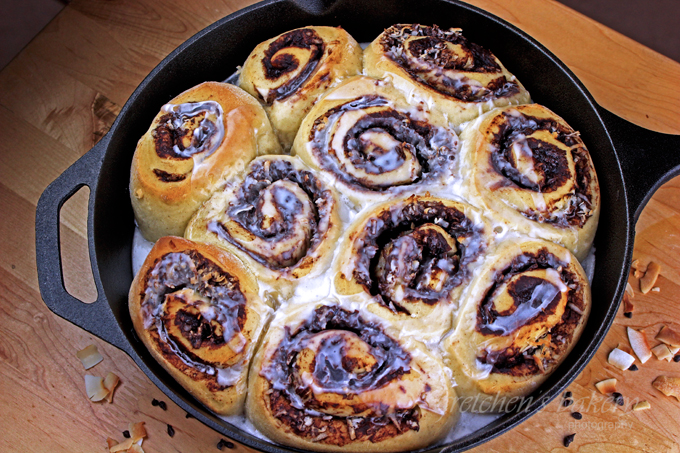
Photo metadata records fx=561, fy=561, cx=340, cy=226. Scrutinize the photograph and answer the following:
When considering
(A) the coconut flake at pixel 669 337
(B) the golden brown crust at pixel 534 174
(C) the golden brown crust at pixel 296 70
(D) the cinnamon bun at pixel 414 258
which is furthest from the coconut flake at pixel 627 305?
(C) the golden brown crust at pixel 296 70

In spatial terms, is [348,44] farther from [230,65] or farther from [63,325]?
[63,325]

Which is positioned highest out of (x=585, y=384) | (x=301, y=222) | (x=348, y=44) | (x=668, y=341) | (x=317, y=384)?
(x=348, y=44)

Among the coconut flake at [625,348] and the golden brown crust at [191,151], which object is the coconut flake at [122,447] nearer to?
the golden brown crust at [191,151]

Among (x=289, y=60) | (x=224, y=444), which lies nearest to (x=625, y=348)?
(x=224, y=444)

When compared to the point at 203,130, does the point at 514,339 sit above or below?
below

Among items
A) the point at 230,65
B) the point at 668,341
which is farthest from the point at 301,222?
the point at 668,341

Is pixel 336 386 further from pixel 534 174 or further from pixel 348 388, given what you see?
pixel 534 174
